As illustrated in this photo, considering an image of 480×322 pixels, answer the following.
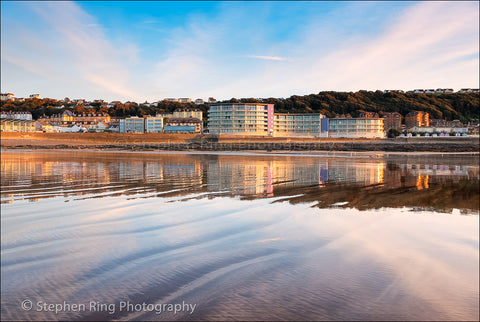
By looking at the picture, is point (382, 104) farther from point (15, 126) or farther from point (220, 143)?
point (15, 126)

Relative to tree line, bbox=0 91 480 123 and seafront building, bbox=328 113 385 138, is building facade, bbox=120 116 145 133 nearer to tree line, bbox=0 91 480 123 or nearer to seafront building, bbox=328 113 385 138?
tree line, bbox=0 91 480 123

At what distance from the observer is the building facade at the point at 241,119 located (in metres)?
101

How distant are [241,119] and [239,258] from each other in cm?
9670

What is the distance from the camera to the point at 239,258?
19.1ft

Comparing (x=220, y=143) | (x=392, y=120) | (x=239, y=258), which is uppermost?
(x=392, y=120)

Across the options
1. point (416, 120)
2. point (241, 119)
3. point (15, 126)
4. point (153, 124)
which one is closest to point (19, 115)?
point (15, 126)

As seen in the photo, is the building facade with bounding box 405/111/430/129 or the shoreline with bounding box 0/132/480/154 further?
the building facade with bounding box 405/111/430/129

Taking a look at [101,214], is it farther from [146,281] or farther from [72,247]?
[146,281]

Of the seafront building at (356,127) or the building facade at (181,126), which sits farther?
the building facade at (181,126)

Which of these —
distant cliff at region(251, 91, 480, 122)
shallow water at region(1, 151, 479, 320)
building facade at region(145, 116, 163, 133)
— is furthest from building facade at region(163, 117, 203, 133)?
shallow water at region(1, 151, 479, 320)

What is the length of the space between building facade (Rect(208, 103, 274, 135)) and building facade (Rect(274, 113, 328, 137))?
4.54m

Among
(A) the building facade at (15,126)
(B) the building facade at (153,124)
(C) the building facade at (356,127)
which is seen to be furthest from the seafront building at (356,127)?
(A) the building facade at (15,126)

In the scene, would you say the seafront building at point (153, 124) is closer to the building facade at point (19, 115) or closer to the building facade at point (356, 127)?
the building facade at point (356, 127)

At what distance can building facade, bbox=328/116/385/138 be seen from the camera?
105m
